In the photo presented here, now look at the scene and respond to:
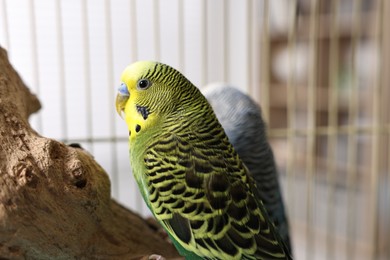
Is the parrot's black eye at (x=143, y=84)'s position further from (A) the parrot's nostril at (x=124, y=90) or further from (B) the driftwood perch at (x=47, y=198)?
(B) the driftwood perch at (x=47, y=198)

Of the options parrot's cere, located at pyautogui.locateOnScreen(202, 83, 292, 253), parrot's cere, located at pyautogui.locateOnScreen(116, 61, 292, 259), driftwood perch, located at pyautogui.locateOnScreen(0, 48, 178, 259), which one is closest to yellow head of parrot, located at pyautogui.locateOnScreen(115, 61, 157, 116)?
parrot's cere, located at pyautogui.locateOnScreen(116, 61, 292, 259)

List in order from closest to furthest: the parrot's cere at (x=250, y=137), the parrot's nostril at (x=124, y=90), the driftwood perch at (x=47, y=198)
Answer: the driftwood perch at (x=47, y=198) < the parrot's nostril at (x=124, y=90) < the parrot's cere at (x=250, y=137)

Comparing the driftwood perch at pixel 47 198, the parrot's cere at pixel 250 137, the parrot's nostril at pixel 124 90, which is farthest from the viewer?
the parrot's cere at pixel 250 137

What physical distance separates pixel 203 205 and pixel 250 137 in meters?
0.43

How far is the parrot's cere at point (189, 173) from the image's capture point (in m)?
0.58

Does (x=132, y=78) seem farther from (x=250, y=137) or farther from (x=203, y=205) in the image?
(x=250, y=137)

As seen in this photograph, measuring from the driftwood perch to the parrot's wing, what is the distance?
99mm

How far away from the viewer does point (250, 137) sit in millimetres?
983

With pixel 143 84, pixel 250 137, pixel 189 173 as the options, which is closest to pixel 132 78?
pixel 143 84

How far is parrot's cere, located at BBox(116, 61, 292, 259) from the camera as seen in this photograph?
1.90 feet

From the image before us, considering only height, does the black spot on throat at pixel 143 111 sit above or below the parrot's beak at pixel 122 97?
below

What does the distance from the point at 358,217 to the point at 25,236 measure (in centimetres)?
169

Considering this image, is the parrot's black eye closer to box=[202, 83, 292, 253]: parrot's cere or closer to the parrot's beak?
the parrot's beak


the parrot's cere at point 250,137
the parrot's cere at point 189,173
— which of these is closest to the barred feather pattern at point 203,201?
the parrot's cere at point 189,173
